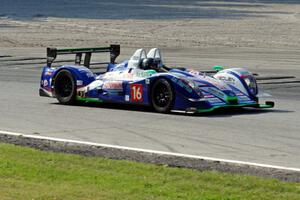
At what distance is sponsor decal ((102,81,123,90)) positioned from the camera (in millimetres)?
15109

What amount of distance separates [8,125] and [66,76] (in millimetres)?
2801

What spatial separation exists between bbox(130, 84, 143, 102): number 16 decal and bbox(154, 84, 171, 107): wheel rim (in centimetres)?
28

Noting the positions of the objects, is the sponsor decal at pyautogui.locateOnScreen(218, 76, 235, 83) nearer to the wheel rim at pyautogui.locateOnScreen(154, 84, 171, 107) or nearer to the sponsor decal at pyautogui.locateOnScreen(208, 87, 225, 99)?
the sponsor decal at pyautogui.locateOnScreen(208, 87, 225, 99)

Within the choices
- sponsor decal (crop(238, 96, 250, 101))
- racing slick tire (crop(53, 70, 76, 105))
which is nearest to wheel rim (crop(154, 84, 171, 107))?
sponsor decal (crop(238, 96, 250, 101))

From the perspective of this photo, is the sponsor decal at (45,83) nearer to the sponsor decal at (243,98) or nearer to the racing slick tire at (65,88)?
the racing slick tire at (65,88)

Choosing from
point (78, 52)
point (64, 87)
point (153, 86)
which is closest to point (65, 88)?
point (64, 87)

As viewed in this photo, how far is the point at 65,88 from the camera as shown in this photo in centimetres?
1603

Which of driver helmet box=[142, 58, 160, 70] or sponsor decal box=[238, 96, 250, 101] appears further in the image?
driver helmet box=[142, 58, 160, 70]

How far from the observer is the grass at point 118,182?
27.3ft

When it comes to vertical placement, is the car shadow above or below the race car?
below

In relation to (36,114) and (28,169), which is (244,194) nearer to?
(28,169)

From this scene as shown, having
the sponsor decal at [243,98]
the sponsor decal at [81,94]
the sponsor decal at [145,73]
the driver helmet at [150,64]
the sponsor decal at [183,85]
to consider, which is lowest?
the sponsor decal at [81,94]

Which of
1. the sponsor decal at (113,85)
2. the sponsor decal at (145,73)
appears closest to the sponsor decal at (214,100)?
the sponsor decal at (145,73)

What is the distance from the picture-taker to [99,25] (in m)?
40.2
